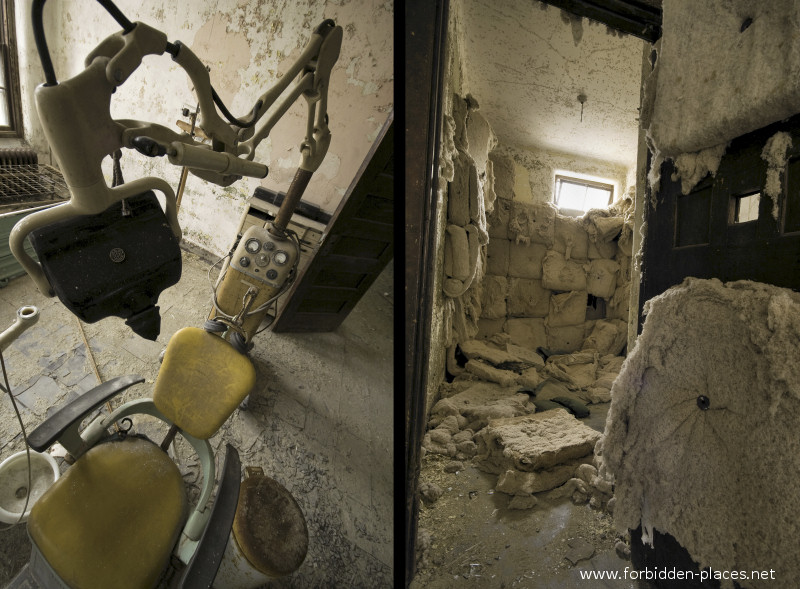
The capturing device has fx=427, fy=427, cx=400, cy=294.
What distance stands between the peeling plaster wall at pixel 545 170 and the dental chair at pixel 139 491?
494cm

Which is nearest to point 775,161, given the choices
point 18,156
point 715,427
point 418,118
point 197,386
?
point 715,427

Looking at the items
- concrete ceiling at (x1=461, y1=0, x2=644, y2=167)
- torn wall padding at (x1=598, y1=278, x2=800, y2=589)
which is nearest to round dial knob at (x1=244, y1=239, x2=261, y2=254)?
torn wall padding at (x1=598, y1=278, x2=800, y2=589)

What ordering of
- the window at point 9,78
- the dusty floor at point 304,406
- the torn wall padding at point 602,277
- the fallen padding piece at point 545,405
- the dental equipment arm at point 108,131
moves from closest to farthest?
the dental equipment arm at point 108,131
the window at point 9,78
the dusty floor at point 304,406
the fallen padding piece at point 545,405
the torn wall padding at point 602,277

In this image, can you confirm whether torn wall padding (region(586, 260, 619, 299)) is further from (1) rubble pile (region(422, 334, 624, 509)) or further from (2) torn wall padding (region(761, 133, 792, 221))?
(2) torn wall padding (region(761, 133, 792, 221))

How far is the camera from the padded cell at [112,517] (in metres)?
1.47

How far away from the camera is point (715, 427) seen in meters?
1.45

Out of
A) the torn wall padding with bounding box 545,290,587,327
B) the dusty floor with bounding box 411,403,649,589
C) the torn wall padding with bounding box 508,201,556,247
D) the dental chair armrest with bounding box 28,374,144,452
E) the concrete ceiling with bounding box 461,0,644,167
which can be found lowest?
the dusty floor with bounding box 411,403,649,589

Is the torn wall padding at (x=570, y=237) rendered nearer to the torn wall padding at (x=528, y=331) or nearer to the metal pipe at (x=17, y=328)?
the torn wall padding at (x=528, y=331)

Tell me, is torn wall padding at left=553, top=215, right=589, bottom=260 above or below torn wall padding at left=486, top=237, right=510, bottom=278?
above

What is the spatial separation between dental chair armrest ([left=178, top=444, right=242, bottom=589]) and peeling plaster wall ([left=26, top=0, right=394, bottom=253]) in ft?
7.15

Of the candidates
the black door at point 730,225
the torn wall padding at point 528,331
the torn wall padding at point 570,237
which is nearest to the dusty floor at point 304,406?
the black door at point 730,225

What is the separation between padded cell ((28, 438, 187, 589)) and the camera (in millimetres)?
1469

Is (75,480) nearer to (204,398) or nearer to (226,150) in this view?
(204,398)

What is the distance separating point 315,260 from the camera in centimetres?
263
